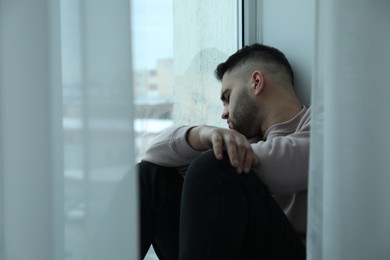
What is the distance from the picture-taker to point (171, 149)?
0.97 m

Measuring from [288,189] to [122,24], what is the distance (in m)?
0.50

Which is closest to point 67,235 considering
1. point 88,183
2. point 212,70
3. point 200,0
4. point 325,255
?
point 88,183

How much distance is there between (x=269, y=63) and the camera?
1.22m

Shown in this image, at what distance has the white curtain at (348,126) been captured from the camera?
70 cm

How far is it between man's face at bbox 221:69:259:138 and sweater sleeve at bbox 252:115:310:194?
30 cm

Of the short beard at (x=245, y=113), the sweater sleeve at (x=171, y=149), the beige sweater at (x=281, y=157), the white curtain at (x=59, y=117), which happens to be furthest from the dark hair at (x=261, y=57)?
the white curtain at (x=59, y=117)

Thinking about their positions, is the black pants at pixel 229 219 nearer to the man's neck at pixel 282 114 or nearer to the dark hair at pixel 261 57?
the man's neck at pixel 282 114

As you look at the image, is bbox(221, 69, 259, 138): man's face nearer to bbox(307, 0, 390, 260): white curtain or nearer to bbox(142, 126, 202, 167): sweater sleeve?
bbox(142, 126, 202, 167): sweater sleeve

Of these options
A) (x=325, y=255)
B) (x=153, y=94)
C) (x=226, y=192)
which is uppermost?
(x=153, y=94)

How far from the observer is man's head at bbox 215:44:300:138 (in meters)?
1.15

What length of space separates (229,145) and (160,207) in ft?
0.98

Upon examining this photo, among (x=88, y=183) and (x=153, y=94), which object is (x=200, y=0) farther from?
(x=88, y=183)

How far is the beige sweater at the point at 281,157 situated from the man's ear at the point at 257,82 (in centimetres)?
14

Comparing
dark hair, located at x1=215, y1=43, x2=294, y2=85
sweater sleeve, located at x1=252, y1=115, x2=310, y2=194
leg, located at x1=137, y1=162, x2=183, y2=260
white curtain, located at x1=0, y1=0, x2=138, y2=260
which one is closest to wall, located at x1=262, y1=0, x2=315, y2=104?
dark hair, located at x1=215, y1=43, x2=294, y2=85
